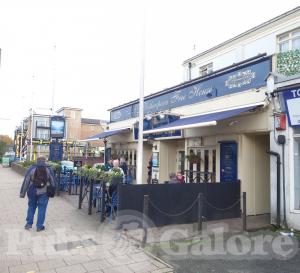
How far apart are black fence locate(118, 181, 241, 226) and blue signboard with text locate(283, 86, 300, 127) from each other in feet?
8.19

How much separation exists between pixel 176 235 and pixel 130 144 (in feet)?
37.4

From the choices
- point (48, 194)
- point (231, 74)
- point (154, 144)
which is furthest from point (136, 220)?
point (154, 144)

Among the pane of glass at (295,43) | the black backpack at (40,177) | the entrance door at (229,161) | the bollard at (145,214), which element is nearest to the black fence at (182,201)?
the bollard at (145,214)

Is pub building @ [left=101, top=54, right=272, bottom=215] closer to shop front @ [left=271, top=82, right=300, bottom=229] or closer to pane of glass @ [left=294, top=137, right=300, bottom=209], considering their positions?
shop front @ [left=271, top=82, right=300, bottom=229]

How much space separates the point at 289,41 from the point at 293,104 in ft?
25.3

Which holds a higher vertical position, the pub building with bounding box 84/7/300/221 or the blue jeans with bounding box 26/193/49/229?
the pub building with bounding box 84/7/300/221

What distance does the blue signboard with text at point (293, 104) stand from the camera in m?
8.43

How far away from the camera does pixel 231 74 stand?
11.1 m

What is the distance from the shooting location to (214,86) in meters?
11.8

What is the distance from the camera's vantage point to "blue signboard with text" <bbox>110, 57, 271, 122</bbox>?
32.6 feet

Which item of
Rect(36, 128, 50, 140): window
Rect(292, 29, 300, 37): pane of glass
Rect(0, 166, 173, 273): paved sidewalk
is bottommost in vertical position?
Rect(0, 166, 173, 273): paved sidewalk

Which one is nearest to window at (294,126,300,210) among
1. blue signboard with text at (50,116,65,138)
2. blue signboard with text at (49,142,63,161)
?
blue signboard with text at (49,142,63,161)

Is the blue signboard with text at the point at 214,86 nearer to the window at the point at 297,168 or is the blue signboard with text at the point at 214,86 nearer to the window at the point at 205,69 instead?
the window at the point at 297,168

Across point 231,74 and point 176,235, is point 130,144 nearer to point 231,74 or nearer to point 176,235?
point 231,74
